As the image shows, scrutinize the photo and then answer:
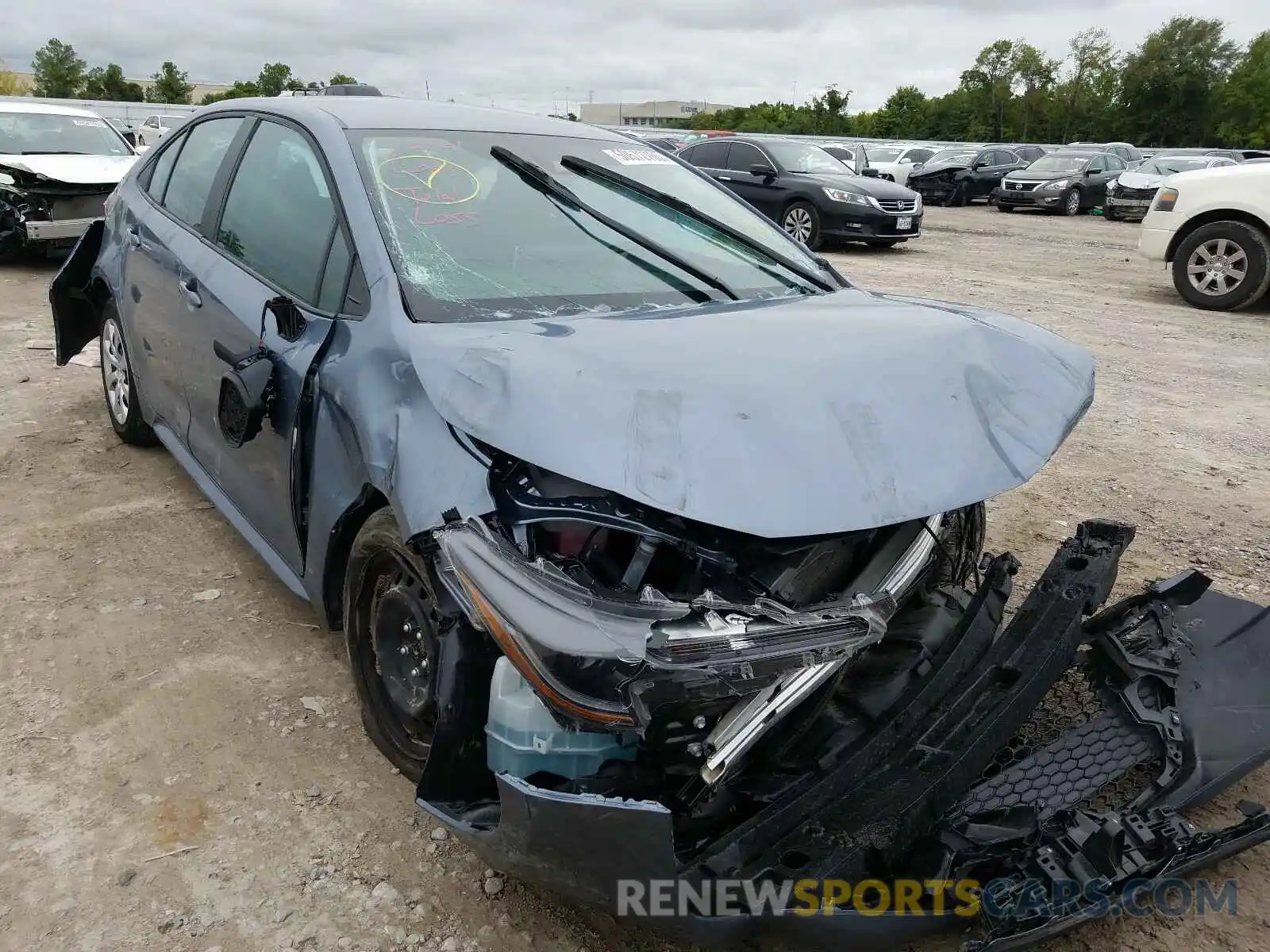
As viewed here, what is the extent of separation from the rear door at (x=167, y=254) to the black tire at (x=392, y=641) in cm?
149

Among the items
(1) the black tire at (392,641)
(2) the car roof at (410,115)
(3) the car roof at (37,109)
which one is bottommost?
(1) the black tire at (392,641)

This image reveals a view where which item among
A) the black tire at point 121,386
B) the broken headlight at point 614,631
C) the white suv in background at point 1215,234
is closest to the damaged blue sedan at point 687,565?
the broken headlight at point 614,631

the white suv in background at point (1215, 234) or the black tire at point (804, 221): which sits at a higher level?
the white suv in background at point (1215, 234)

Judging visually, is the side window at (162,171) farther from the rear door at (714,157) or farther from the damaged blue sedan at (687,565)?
the rear door at (714,157)

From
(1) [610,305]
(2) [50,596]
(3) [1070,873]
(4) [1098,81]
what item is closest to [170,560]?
(2) [50,596]

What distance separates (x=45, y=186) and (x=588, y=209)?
8912 millimetres

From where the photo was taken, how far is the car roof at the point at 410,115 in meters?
3.07

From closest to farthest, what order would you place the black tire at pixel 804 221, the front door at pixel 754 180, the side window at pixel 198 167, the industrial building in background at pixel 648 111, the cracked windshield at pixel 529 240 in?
the cracked windshield at pixel 529 240, the side window at pixel 198 167, the black tire at pixel 804 221, the front door at pixel 754 180, the industrial building in background at pixel 648 111

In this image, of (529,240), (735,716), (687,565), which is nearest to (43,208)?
(529,240)

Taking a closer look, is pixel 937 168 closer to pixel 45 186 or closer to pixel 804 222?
pixel 804 222

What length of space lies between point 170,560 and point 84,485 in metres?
1.03

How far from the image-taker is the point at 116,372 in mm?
4699

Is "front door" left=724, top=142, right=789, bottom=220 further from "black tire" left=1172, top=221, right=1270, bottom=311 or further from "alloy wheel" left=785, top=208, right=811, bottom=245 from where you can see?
"black tire" left=1172, top=221, right=1270, bottom=311

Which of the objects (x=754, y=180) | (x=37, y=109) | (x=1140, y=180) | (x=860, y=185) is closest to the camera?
(x=37, y=109)
